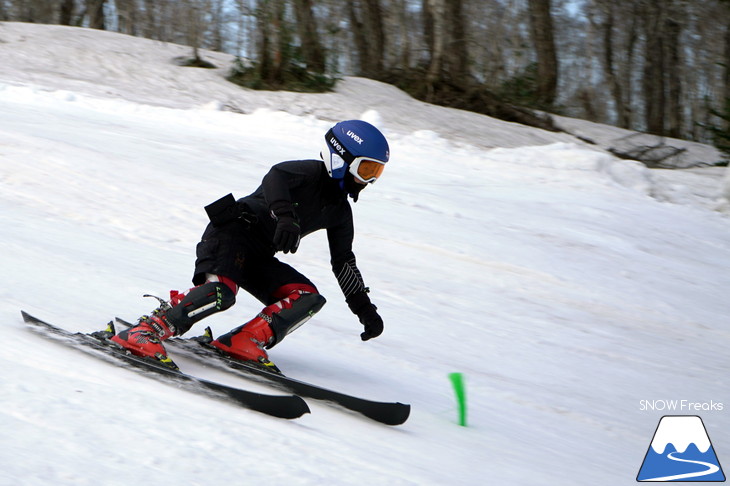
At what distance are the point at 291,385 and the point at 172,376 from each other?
0.64m

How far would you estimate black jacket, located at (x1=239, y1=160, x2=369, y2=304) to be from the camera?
13.7ft

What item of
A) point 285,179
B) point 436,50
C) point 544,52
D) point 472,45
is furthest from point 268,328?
point 472,45

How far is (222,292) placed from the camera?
162 inches

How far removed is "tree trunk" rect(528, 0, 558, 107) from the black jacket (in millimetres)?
15869

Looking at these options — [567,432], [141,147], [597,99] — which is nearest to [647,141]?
[141,147]

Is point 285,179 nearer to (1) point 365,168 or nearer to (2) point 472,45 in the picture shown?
(1) point 365,168

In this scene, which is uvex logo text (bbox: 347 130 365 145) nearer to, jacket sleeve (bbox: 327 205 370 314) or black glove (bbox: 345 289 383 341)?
jacket sleeve (bbox: 327 205 370 314)

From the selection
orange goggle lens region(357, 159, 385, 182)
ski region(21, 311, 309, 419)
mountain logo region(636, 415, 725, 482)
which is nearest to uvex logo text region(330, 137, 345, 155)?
orange goggle lens region(357, 159, 385, 182)

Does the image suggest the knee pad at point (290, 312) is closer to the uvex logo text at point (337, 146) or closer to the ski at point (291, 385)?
Answer: the ski at point (291, 385)

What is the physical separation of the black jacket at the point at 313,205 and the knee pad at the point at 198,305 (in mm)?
420

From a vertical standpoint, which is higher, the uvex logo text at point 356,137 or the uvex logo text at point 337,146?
the uvex logo text at point 356,137

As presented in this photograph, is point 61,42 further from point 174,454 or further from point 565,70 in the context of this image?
point 565,70

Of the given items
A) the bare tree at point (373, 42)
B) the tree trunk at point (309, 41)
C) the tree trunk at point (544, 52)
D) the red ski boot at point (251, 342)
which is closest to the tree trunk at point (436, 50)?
the tree trunk at point (309, 41)

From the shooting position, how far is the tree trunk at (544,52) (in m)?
19.3
